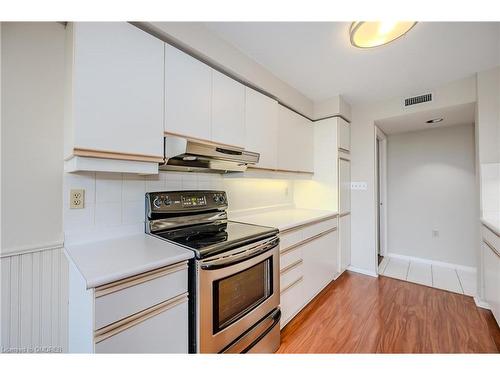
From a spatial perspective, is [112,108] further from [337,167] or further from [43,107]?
[337,167]

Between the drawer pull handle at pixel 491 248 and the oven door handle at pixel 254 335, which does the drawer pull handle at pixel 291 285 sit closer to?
the oven door handle at pixel 254 335

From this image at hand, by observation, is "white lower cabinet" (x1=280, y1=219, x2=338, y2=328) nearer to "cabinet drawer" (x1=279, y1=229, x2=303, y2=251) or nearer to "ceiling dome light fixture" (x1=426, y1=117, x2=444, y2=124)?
"cabinet drawer" (x1=279, y1=229, x2=303, y2=251)

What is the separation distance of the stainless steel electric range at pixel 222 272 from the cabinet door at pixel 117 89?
1.51ft

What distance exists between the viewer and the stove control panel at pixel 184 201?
4.70ft

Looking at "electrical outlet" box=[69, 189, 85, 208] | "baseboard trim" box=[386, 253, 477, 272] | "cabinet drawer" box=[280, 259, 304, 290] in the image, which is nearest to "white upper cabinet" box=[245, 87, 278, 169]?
"cabinet drawer" box=[280, 259, 304, 290]

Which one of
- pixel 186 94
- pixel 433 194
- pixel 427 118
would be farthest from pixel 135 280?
pixel 433 194

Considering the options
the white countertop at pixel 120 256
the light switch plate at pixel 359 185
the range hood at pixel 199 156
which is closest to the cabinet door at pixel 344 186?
the light switch plate at pixel 359 185

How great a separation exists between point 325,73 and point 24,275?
2631 millimetres

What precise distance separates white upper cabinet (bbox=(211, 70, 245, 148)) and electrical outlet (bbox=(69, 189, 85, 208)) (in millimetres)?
865

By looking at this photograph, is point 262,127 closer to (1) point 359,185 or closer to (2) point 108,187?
(2) point 108,187

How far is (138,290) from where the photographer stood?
899 millimetres
